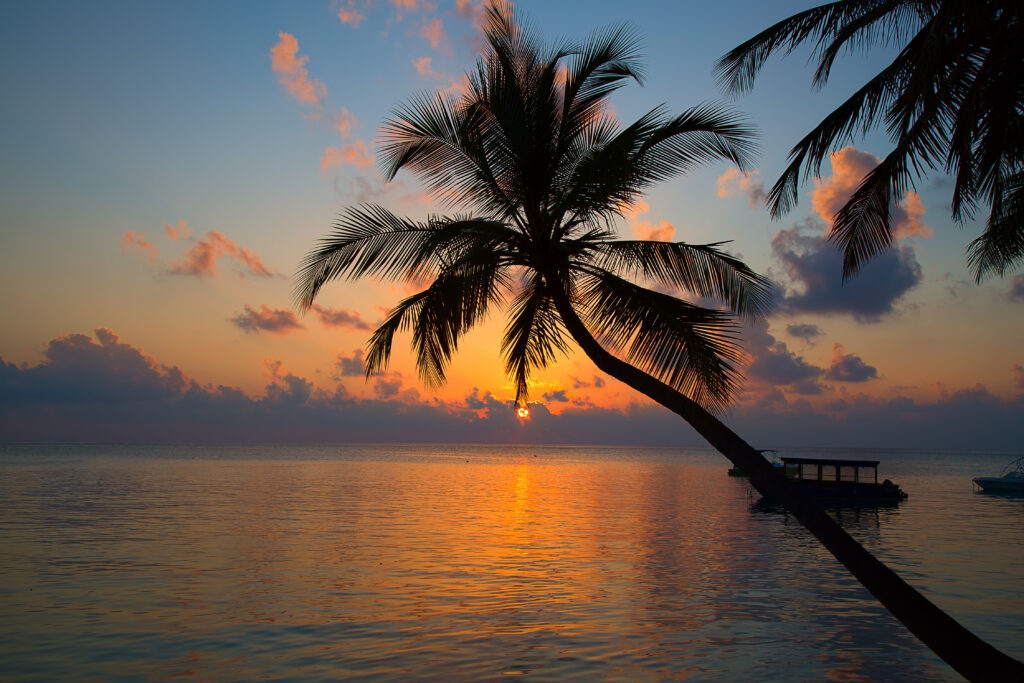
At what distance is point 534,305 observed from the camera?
941cm

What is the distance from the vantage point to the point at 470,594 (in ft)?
56.5

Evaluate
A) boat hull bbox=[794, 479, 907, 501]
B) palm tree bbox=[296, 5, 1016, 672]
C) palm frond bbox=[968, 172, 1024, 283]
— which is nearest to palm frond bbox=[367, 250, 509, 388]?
palm tree bbox=[296, 5, 1016, 672]

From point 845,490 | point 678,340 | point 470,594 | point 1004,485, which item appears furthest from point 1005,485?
point 678,340

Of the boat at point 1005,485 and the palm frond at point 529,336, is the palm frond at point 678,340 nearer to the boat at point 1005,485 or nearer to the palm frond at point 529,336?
the palm frond at point 529,336

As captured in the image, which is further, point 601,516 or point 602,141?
point 601,516

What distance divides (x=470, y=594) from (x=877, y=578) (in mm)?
12615

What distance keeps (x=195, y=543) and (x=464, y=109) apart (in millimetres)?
20565

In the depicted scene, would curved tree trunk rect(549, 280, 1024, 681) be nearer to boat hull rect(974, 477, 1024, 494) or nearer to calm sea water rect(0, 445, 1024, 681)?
calm sea water rect(0, 445, 1024, 681)

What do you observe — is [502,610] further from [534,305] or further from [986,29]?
[986,29]

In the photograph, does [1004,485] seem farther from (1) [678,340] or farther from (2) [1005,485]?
(1) [678,340]

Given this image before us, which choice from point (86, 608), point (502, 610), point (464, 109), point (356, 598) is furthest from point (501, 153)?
point (86, 608)

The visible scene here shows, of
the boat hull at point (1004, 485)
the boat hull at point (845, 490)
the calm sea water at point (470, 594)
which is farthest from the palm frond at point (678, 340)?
the boat hull at point (1004, 485)

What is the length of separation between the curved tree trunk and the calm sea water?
6.26 metres

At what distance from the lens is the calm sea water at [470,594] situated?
39.6 feet
